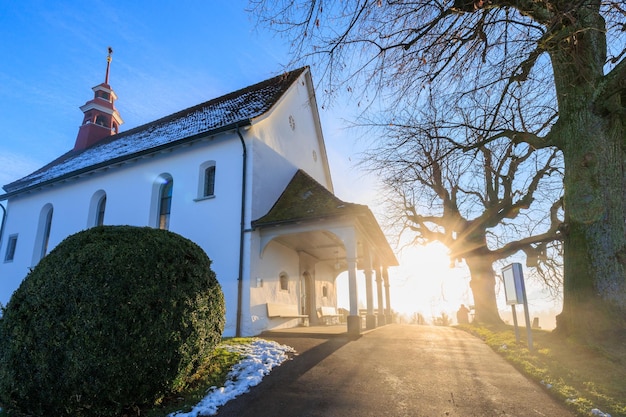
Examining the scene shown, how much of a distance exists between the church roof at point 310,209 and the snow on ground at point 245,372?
4.43 metres

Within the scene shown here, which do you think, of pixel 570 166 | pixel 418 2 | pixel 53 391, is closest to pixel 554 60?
pixel 570 166

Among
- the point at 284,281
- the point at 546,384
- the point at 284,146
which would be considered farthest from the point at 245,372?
the point at 284,146

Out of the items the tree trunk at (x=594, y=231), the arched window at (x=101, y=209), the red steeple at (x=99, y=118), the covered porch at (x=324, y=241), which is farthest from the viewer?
the red steeple at (x=99, y=118)

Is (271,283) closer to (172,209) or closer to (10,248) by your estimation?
(172,209)

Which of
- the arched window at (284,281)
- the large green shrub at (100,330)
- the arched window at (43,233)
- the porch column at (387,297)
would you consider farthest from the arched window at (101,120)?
the large green shrub at (100,330)

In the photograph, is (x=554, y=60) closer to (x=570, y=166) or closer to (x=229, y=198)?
(x=570, y=166)

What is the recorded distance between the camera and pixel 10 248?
1888 cm

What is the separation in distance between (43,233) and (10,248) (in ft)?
9.46

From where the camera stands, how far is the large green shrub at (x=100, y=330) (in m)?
4.18

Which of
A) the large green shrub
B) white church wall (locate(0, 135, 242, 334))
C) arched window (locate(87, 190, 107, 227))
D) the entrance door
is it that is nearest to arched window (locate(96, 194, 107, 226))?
arched window (locate(87, 190, 107, 227))

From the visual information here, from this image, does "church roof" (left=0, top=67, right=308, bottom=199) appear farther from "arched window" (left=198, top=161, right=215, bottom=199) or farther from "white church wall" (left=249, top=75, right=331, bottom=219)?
"arched window" (left=198, top=161, right=215, bottom=199)

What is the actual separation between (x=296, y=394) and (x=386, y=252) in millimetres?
13865

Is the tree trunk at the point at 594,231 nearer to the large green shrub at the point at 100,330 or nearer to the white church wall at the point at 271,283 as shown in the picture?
the large green shrub at the point at 100,330

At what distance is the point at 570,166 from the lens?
7.24m
